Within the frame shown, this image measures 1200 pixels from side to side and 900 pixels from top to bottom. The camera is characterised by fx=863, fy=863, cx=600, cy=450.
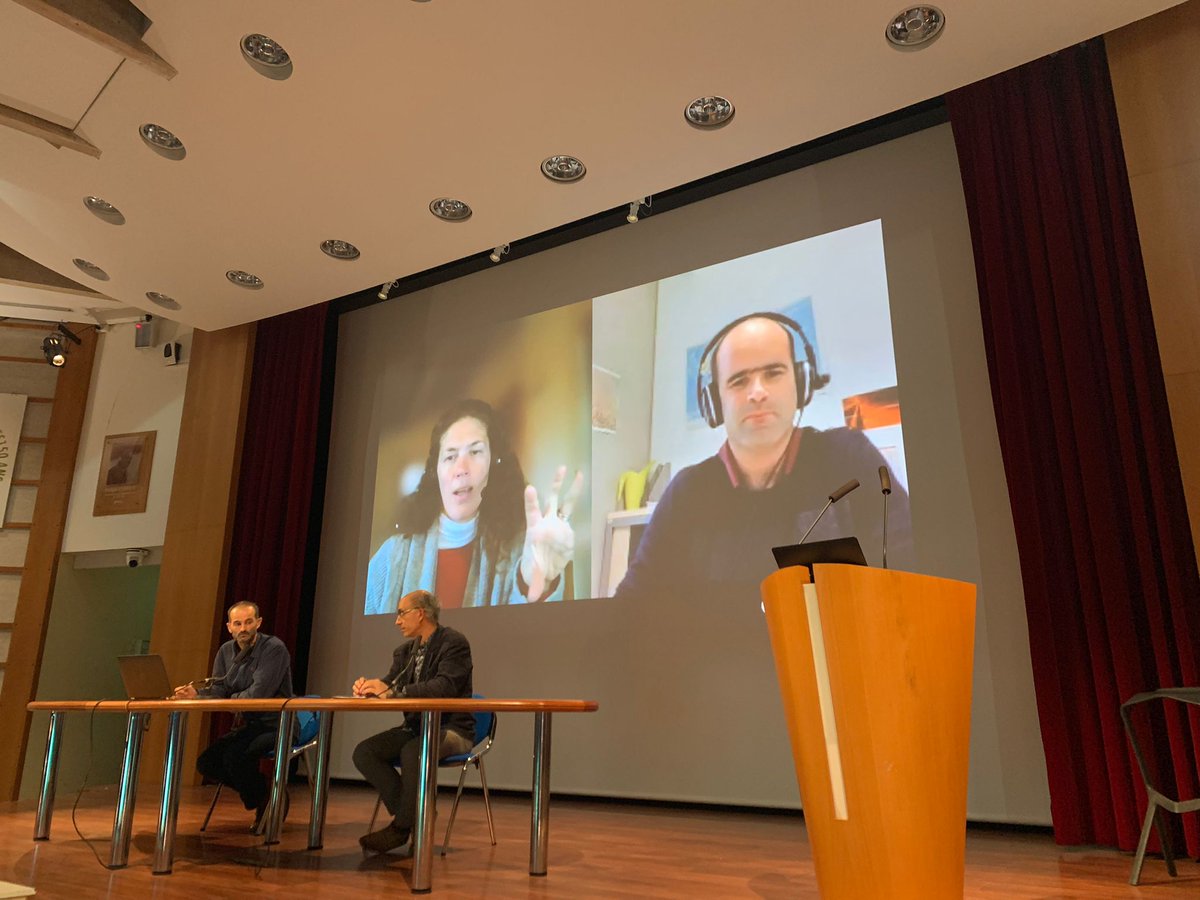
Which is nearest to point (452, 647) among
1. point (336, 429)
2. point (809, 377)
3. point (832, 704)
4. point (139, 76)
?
point (832, 704)

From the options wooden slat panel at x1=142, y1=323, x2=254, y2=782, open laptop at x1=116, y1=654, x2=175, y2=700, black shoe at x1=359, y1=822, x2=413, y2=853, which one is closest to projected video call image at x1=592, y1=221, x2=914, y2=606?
black shoe at x1=359, y1=822, x2=413, y2=853

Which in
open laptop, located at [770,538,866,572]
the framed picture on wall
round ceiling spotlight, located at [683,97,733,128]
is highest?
round ceiling spotlight, located at [683,97,733,128]

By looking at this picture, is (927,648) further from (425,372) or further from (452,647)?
Answer: (425,372)

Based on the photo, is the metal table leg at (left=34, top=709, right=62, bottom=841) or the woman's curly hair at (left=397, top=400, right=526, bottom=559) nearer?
the metal table leg at (left=34, top=709, right=62, bottom=841)

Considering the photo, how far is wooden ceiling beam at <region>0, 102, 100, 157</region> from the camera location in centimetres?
476

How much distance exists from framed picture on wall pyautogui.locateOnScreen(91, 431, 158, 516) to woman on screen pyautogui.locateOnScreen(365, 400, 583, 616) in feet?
9.51

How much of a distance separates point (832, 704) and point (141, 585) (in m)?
8.62

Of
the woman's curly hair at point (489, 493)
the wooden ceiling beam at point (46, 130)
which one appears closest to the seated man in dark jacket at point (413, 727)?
the woman's curly hair at point (489, 493)

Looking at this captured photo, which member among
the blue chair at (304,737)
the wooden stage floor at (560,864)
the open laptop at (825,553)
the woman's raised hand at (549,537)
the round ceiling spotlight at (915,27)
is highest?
the round ceiling spotlight at (915,27)

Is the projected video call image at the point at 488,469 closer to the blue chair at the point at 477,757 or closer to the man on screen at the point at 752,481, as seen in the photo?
the man on screen at the point at 752,481

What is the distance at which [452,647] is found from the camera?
3.66 meters

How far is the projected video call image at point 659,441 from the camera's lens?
4953 mm

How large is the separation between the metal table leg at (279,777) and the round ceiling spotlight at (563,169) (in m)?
3.24

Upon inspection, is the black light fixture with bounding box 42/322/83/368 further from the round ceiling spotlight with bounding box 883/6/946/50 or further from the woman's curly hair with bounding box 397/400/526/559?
the round ceiling spotlight with bounding box 883/6/946/50
